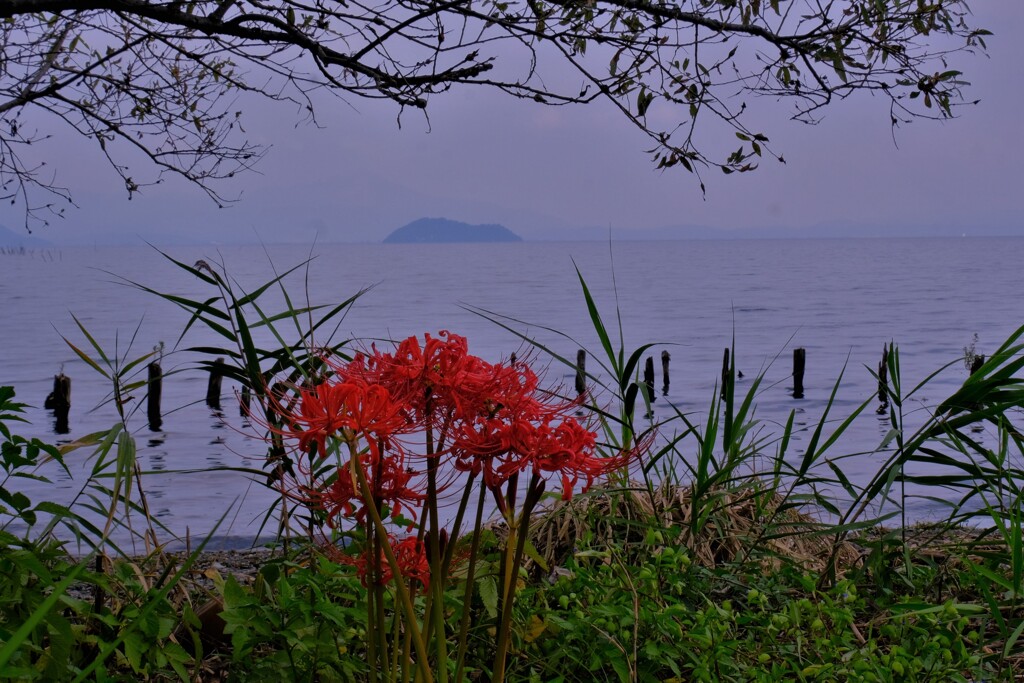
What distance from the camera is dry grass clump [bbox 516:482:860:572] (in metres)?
3.98

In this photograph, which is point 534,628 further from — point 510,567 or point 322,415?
point 322,415

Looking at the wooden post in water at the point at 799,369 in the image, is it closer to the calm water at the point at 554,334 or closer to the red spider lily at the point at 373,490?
the calm water at the point at 554,334

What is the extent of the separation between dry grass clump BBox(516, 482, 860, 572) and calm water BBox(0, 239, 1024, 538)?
2.12ft

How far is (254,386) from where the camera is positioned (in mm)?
3420

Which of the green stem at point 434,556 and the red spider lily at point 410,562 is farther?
the red spider lily at point 410,562

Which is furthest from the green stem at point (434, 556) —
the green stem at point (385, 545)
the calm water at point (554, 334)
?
the calm water at point (554, 334)

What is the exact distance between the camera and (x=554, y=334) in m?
28.7

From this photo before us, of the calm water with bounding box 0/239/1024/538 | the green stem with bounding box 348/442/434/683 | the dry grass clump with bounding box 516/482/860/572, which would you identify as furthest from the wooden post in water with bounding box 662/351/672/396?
the green stem with bounding box 348/442/434/683

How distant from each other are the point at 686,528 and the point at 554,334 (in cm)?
2466

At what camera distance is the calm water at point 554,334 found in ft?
35.2

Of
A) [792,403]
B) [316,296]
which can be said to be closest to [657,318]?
[792,403]

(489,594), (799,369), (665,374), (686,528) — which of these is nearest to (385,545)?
(489,594)

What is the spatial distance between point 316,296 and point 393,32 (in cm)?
4395

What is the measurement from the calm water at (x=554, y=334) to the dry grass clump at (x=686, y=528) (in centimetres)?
65
